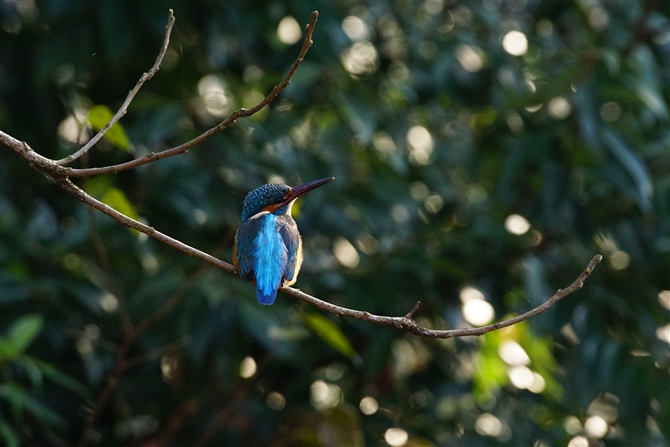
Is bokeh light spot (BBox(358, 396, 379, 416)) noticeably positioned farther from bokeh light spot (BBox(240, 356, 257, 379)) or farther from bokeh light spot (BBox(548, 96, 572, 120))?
bokeh light spot (BBox(548, 96, 572, 120))

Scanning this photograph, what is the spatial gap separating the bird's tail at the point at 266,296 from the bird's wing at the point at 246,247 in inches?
4.6

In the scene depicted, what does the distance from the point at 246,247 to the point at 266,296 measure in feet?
0.79

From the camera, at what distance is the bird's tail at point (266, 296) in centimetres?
234

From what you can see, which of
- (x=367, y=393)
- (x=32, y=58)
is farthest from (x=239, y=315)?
(x=32, y=58)

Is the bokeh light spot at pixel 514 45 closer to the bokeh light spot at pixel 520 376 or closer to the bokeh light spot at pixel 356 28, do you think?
the bokeh light spot at pixel 356 28

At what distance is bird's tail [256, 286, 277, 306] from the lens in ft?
7.66

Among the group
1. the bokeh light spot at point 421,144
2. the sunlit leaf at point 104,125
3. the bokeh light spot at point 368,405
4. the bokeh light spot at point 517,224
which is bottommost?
the bokeh light spot at point 368,405

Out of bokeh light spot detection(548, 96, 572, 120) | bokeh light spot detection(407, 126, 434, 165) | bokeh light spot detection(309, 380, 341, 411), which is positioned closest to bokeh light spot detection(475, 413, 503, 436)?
bokeh light spot detection(309, 380, 341, 411)

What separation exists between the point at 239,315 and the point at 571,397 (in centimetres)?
156

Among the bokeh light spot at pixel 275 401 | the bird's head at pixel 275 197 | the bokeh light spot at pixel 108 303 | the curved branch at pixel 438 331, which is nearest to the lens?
the curved branch at pixel 438 331

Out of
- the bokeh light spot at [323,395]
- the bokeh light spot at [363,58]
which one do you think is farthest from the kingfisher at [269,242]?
the bokeh light spot at [363,58]

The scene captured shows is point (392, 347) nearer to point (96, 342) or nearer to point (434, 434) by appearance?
point (434, 434)

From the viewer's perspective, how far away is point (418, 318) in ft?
12.1

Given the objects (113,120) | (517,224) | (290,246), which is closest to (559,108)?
(517,224)
